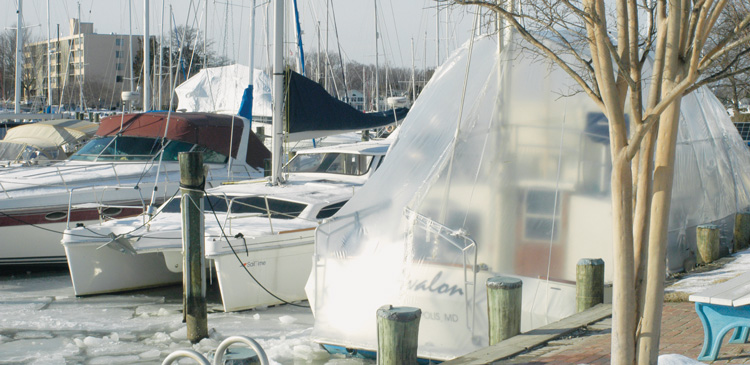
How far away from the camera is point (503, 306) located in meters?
7.09

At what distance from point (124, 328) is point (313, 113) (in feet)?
17.7

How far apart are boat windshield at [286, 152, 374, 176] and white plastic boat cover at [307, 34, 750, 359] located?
571cm

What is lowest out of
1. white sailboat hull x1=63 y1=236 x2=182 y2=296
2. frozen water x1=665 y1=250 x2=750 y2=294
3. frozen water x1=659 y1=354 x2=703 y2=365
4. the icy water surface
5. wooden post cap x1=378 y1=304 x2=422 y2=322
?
the icy water surface

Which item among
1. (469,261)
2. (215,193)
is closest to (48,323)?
(215,193)

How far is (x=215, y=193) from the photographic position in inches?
514

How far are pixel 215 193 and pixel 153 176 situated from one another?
156 inches

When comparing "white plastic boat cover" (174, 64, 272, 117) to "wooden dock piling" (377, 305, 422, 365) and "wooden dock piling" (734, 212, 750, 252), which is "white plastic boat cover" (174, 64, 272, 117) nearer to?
"wooden dock piling" (734, 212, 750, 252)

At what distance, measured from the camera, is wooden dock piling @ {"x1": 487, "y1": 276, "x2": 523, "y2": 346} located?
23.1ft

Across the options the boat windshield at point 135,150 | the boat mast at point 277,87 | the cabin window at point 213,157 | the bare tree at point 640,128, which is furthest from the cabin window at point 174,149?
the bare tree at point 640,128

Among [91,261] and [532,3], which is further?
[91,261]

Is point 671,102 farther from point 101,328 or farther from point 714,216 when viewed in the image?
point 101,328

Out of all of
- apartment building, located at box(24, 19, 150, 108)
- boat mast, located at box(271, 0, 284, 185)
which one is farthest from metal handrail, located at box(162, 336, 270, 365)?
apartment building, located at box(24, 19, 150, 108)

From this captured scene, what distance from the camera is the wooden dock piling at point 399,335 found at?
6129mm

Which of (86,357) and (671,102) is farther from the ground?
(671,102)
